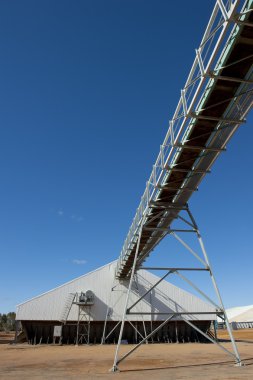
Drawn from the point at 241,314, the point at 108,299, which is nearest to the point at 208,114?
the point at 108,299

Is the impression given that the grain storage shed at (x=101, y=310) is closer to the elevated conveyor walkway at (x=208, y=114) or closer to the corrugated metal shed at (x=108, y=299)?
the corrugated metal shed at (x=108, y=299)

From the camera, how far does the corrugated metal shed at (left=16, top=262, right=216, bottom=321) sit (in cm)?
3303

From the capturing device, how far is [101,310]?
33406 mm

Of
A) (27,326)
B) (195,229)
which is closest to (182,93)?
(195,229)

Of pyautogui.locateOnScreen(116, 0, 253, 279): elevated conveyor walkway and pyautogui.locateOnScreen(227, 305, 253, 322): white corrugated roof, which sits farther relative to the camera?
pyautogui.locateOnScreen(227, 305, 253, 322): white corrugated roof

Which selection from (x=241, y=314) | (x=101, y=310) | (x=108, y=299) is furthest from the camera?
(x=241, y=314)

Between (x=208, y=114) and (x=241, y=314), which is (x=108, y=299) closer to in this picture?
(x=208, y=114)

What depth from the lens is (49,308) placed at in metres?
33.2

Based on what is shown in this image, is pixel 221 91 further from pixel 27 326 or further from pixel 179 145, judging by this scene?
pixel 27 326

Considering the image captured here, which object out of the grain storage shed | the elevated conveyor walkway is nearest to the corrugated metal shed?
the grain storage shed

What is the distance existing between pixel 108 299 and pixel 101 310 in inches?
51.5

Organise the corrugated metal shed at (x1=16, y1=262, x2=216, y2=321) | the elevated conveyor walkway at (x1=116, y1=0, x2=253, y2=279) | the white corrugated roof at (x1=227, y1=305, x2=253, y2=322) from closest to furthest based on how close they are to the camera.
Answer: the elevated conveyor walkway at (x1=116, y1=0, x2=253, y2=279), the corrugated metal shed at (x1=16, y1=262, x2=216, y2=321), the white corrugated roof at (x1=227, y1=305, x2=253, y2=322)

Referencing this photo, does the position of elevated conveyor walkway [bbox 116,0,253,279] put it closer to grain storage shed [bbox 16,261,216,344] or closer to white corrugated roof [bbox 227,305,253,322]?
grain storage shed [bbox 16,261,216,344]

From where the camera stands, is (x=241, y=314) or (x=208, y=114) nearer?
(x=208, y=114)
